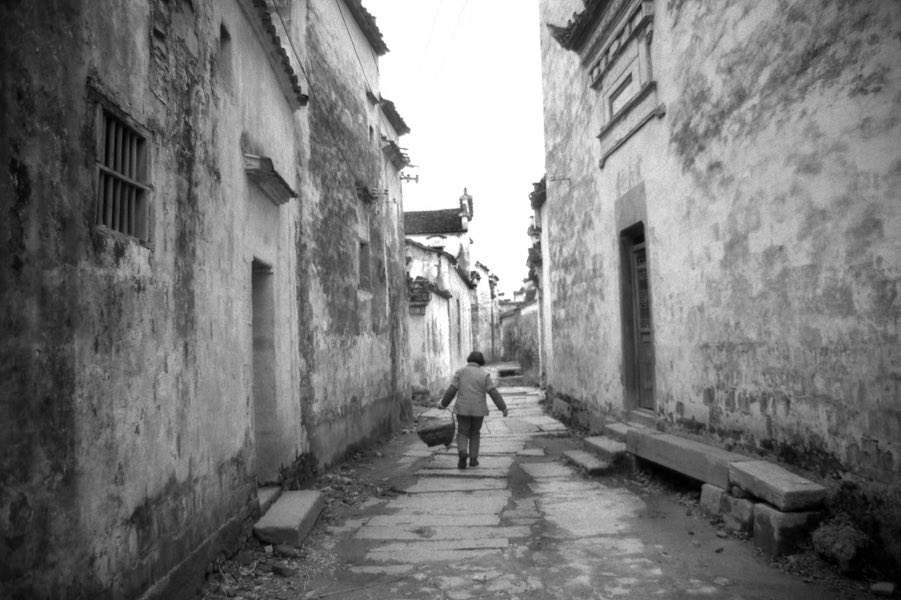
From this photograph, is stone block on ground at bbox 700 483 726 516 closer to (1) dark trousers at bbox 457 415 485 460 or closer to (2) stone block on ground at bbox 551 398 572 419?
(1) dark trousers at bbox 457 415 485 460

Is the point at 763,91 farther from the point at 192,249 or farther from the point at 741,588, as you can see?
the point at 192,249

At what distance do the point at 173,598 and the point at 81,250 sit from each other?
79.4 inches

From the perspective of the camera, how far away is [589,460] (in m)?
7.82

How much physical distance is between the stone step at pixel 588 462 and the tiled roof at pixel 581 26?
5.77 metres

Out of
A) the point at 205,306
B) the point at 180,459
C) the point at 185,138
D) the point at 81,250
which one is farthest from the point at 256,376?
the point at 81,250

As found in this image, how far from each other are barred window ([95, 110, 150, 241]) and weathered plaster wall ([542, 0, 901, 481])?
4.24 meters

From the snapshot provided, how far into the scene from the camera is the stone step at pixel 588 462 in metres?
7.43

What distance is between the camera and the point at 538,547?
497 centimetres

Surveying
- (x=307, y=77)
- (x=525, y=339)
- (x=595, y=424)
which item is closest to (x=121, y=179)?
(x=307, y=77)

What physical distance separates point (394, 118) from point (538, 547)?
411 inches

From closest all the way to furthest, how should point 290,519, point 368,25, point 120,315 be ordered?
1. point 120,315
2. point 290,519
3. point 368,25

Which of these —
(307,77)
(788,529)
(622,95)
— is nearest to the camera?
(788,529)

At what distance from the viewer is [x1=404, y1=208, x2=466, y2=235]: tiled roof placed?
3809cm

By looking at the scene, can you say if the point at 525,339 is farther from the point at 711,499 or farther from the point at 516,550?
the point at 516,550
